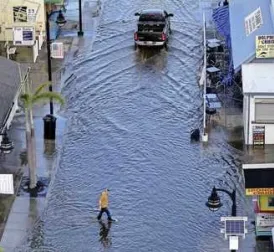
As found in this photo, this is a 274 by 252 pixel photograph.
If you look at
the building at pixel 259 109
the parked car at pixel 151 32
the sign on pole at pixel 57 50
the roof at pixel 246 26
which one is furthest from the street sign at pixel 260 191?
the parked car at pixel 151 32

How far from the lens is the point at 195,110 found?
5122 centimetres

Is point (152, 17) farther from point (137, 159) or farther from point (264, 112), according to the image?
point (137, 159)

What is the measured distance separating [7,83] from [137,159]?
7.43 m

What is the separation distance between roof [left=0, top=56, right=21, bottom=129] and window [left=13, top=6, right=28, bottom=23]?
9642 millimetres

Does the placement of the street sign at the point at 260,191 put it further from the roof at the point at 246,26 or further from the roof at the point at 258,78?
the roof at the point at 246,26

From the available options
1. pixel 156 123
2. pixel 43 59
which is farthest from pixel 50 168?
pixel 43 59

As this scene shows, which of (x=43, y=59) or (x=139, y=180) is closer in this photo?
(x=139, y=180)

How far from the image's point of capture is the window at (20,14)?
59822mm

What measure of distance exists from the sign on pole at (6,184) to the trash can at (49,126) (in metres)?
6.05

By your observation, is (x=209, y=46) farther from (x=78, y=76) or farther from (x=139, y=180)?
(x=139, y=180)

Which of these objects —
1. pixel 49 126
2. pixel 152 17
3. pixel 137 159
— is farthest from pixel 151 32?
pixel 137 159

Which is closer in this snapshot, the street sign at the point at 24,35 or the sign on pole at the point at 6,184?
the sign on pole at the point at 6,184

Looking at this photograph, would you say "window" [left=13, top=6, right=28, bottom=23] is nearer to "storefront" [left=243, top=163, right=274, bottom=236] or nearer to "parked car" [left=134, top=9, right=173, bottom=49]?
"parked car" [left=134, top=9, right=173, bottom=49]

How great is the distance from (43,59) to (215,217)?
72.3 feet
